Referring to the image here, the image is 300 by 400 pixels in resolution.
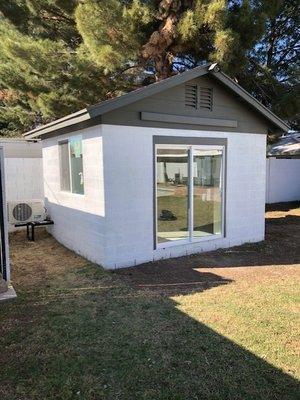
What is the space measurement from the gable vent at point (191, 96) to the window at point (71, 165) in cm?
216

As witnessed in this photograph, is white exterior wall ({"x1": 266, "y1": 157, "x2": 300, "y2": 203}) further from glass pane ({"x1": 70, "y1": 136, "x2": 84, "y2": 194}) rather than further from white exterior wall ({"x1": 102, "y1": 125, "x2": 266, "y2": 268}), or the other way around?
glass pane ({"x1": 70, "y1": 136, "x2": 84, "y2": 194})

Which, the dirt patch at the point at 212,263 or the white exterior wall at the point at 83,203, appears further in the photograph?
the white exterior wall at the point at 83,203

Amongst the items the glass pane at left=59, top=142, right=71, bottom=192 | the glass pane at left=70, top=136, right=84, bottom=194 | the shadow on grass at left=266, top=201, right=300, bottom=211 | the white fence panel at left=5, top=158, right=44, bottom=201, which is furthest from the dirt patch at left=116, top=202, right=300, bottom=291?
the white fence panel at left=5, top=158, right=44, bottom=201

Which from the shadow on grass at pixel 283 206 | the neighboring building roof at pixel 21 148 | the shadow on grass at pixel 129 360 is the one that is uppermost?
the neighboring building roof at pixel 21 148

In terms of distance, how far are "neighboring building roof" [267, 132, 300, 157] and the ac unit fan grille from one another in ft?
41.3

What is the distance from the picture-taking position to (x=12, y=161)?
959 cm

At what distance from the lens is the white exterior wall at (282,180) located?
1485 cm

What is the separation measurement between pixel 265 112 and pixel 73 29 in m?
6.46

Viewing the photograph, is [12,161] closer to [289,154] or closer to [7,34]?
[7,34]

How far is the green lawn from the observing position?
3.00 metres

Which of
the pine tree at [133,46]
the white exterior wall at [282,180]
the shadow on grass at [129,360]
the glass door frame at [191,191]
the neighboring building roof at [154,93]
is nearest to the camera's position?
the shadow on grass at [129,360]

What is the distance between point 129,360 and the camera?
3379mm

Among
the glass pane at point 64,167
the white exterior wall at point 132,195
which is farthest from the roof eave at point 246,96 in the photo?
the glass pane at point 64,167

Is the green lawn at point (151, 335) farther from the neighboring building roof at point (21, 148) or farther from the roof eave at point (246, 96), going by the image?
the neighboring building roof at point (21, 148)
